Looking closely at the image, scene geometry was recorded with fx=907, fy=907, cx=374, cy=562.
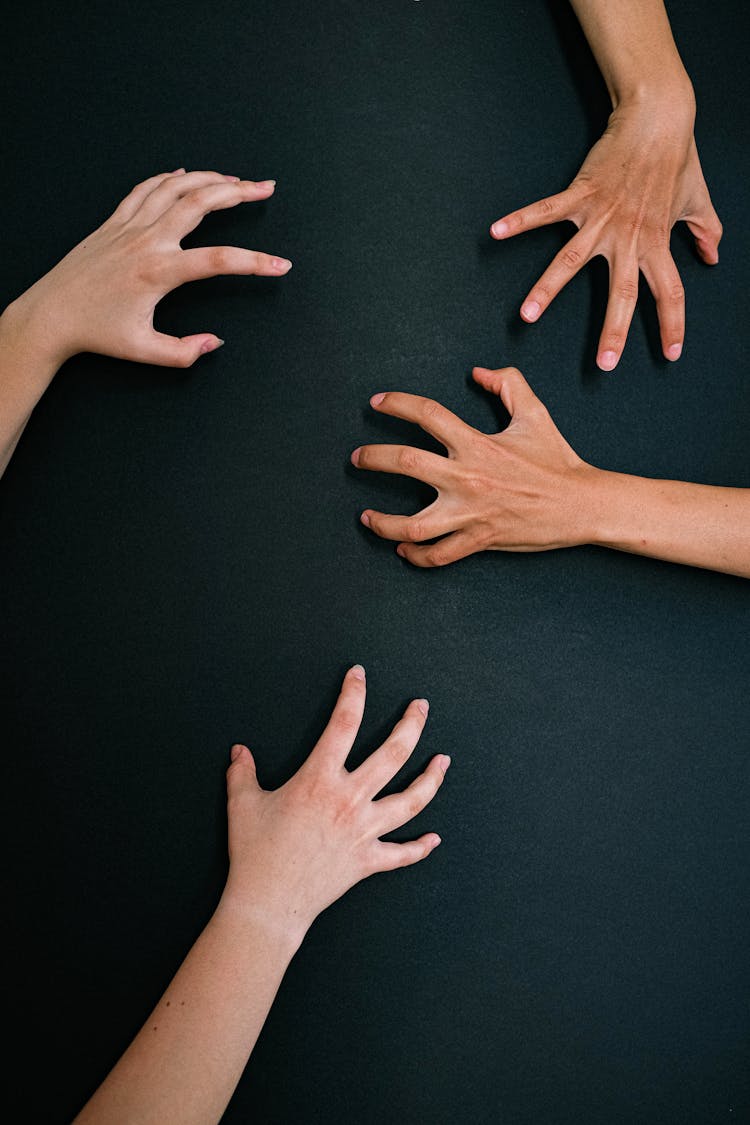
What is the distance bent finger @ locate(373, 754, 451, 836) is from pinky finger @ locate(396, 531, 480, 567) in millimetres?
216

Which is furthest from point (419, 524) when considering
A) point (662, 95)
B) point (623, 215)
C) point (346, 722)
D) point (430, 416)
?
point (662, 95)

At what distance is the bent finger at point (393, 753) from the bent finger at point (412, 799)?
0.5 inches

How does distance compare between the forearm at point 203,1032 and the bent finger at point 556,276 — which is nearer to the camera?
the forearm at point 203,1032

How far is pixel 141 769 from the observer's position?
988 mm

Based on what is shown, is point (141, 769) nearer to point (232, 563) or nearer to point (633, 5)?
point (232, 563)

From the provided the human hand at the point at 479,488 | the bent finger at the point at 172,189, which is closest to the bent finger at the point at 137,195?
the bent finger at the point at 172,189

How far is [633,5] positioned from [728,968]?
1109 mm

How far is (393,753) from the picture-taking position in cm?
97

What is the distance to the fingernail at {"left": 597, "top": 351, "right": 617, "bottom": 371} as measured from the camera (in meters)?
1.04

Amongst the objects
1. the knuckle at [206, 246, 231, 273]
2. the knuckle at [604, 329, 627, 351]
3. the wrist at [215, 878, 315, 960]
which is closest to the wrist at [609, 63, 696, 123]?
the knuckle at [604, 329, 627, 351]

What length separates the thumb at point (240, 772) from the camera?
3.18ft

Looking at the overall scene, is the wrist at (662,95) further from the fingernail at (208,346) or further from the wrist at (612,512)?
the fingernail at (208,346)

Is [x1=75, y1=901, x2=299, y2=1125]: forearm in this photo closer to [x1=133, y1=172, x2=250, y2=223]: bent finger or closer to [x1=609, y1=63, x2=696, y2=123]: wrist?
[x1=133, y1=172, x2=250, y2=223]: bent finger

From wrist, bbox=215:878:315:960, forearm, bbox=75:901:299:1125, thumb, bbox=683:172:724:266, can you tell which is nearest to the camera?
forearm, bbox=75:901:299:1125
